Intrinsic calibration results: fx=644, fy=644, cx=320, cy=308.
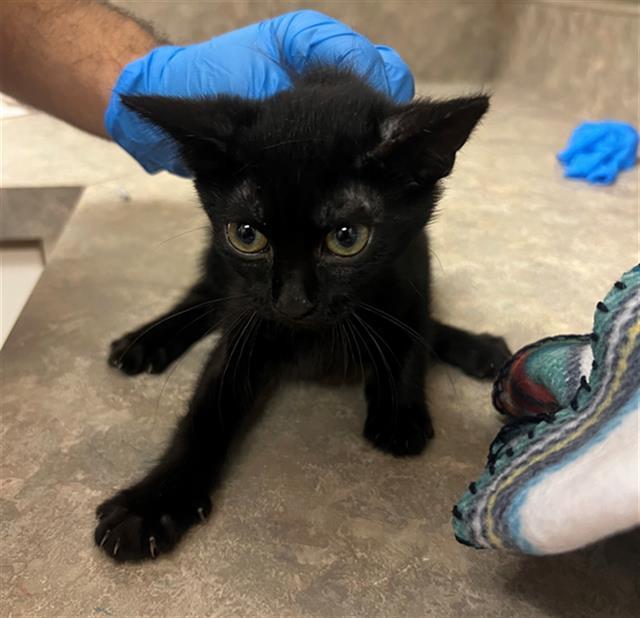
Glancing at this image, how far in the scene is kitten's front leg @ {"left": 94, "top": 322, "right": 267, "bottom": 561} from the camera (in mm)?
789

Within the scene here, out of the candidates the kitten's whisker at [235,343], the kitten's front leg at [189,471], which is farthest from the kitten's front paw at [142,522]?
the kitten's whisker at [235,343]

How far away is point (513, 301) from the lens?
1368mm

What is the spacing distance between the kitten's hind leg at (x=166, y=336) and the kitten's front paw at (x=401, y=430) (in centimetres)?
34

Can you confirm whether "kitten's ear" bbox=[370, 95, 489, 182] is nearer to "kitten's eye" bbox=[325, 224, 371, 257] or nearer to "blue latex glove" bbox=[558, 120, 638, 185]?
"kitten's eye" bbox=[325, 224, 371, 257]

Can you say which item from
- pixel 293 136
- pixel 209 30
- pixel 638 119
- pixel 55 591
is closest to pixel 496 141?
pixel 638 119

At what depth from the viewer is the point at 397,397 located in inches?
39.4

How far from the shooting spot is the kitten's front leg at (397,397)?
3.17 feet

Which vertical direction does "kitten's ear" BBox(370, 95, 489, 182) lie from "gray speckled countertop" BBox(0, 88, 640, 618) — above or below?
above

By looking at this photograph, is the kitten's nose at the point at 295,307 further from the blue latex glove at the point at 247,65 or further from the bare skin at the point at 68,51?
the bare skin at the point at 68,51

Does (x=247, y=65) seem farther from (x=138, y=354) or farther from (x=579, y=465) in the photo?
(x=579, y=465)

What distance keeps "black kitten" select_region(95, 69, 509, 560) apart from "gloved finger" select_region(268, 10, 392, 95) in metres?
0.17

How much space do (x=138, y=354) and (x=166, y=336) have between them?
7 centimetres

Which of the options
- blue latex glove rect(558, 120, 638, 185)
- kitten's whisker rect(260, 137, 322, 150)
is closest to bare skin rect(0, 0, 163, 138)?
kitten's whisker rect(260, 137, 322, 150)

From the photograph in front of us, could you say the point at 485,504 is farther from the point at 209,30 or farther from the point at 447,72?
the point at 447,72
